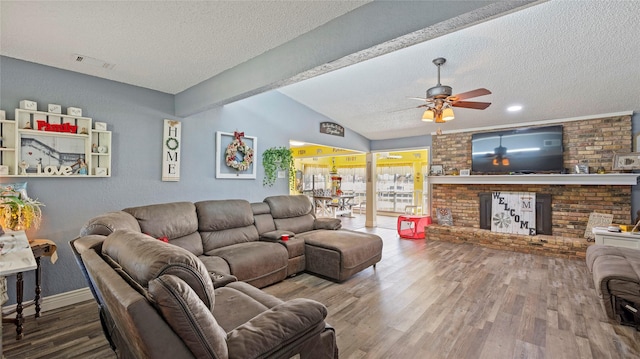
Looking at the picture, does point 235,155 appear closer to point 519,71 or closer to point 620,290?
point 519,71

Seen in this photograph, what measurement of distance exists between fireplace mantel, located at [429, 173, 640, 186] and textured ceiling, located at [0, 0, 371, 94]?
5.00m

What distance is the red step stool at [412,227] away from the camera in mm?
6192

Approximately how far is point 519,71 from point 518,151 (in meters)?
2.33

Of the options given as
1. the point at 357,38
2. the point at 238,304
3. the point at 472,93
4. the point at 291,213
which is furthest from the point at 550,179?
the point at 238,304

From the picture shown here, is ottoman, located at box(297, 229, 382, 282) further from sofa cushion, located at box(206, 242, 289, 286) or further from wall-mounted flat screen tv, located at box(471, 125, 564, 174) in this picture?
wall-mounted flat screen tv, located at box(471, 125, 564, 174)

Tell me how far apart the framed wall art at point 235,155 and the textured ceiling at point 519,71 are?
1286mm

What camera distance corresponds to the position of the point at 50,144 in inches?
110

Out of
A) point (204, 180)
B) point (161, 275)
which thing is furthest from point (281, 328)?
point (204, 180)

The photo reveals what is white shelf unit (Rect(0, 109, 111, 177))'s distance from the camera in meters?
2.58

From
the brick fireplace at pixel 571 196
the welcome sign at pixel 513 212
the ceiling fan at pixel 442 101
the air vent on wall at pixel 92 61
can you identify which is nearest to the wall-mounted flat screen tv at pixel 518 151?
the brick fireplace at pixel 571 196

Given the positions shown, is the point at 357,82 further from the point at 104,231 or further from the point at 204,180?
the point at 104,231

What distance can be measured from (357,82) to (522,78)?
2254mm

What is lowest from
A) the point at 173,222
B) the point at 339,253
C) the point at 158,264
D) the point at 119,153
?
the point at 339,253

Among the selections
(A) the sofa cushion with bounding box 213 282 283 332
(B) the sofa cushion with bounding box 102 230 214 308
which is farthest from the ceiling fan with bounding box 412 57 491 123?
(B) the sofa cushion with bounding box 102 230 214 308
